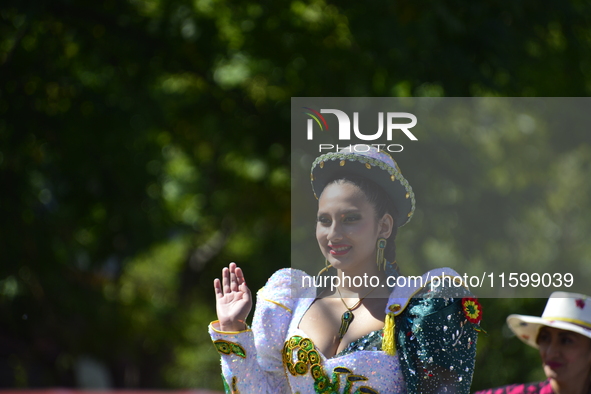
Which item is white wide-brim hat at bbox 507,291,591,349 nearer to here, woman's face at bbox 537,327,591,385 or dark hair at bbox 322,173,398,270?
woman's face at bbox 537,327,591,385

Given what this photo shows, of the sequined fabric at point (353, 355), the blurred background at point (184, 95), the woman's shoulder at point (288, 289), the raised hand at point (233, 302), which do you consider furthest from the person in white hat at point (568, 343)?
the blurred background at point (184, 95)

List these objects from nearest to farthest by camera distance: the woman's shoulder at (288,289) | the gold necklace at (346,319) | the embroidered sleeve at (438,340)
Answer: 1. the embroidered sleeve at (438,340)
2. the gold necklace at (346,319)
3. the woman's shoulder at (288,289)

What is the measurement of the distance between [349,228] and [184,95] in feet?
17.4

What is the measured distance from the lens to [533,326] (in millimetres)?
2701

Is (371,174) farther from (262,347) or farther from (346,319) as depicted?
(262,347)

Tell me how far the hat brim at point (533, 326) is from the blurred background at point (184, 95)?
1488 mm

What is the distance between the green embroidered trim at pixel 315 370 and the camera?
2.41 meters

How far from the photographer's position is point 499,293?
2.55m

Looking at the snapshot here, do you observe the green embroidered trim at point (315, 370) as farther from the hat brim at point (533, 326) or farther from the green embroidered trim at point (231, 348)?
the hat brim at point (533, 326)

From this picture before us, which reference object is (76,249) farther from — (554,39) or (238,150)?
(554,39)

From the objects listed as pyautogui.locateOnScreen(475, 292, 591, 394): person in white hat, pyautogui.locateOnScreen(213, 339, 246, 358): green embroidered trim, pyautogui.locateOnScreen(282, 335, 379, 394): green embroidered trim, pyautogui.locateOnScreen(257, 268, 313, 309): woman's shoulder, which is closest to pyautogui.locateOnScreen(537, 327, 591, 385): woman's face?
pyautogui.locateOnScreen(475, 292, 591, 394): person in white hat

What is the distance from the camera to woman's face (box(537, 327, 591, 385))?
2516mm

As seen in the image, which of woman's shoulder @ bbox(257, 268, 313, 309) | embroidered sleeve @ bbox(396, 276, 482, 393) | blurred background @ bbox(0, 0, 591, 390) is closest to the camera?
embroidered sleeve @ bbox(396, 276, 482, 393)

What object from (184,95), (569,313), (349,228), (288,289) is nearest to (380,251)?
(349,228)
